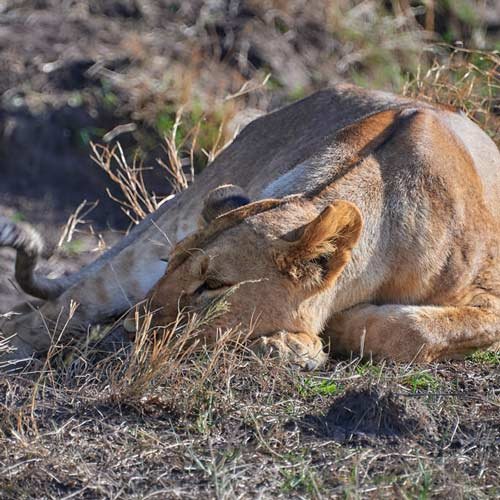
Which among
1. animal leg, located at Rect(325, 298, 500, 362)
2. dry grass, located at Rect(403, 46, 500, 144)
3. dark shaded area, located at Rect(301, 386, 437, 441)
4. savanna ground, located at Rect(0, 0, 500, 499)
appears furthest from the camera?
dry grass, located at Rect(403, 46, 500, 144)

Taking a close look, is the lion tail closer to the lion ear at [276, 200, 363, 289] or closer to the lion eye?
the lion eye

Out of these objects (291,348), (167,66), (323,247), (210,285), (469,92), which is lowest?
(167,66)

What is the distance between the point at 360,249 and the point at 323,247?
307mm

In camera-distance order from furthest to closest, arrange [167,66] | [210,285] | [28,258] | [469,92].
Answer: [167,66], [469,92], [28,258], [210,285]

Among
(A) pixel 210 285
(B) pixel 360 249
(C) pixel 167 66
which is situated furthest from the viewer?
(C) pixel 167 66

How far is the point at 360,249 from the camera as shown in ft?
13.1

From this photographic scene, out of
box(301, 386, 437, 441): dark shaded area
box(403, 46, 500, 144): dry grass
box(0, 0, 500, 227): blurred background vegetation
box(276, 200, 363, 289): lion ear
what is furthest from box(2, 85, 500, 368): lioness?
box(0, 0, 500, 227): blurred background vegetation

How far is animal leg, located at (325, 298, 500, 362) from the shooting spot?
4.04 meters

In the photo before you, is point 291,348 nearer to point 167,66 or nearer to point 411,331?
point 411,331

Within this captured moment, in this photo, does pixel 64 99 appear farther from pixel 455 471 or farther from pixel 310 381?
pixel 455 471

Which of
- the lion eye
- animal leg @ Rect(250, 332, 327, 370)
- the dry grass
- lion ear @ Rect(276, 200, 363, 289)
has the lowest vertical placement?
the dry grass

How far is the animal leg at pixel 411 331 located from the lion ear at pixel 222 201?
57 cm

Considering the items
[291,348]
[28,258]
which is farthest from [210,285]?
[28,258]

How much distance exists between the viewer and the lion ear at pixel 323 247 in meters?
3.66
